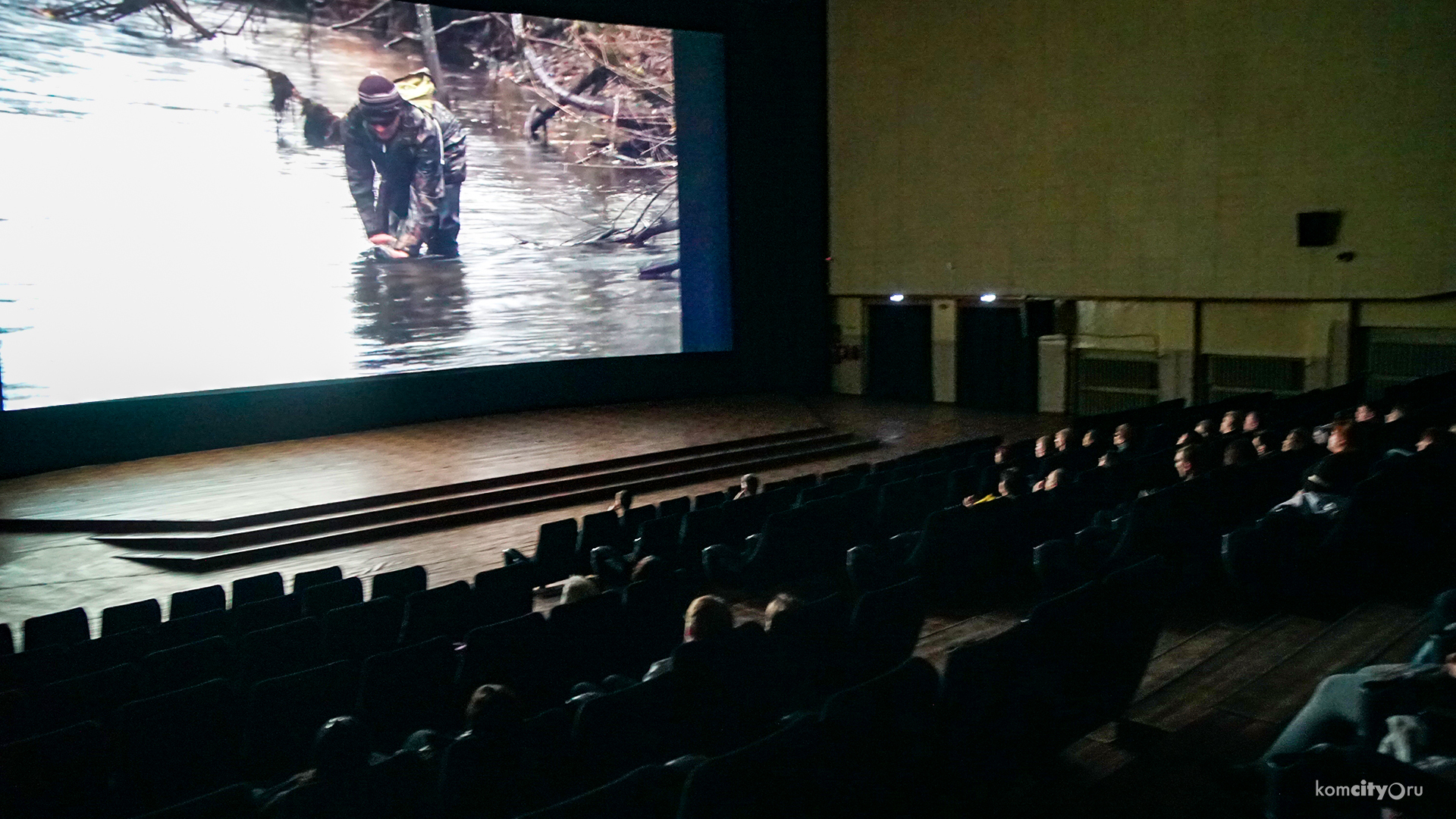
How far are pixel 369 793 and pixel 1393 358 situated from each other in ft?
41.0

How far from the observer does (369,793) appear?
264 cm

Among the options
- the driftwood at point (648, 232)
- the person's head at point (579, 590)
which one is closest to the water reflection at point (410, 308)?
the driftwood at point (648, 232)

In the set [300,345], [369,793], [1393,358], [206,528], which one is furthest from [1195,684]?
[300,345]

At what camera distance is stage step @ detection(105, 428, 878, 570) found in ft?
28.3

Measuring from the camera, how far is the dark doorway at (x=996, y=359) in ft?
50.4

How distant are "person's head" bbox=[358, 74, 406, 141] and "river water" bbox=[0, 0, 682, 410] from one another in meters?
0.16

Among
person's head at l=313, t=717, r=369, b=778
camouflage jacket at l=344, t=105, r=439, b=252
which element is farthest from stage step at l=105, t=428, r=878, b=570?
person's head at l=313, t=717, r=369, b=778

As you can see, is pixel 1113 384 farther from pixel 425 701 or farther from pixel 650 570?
pixel 425 701

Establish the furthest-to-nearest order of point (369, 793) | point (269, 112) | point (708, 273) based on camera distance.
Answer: point (708, 273)
point (269, 112)
point (369, 793)

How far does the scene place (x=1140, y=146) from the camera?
13367 mm

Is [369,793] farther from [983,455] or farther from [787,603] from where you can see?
[983,455]

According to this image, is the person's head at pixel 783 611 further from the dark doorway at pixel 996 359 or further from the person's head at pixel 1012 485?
the dark doorway at pixel 996 359

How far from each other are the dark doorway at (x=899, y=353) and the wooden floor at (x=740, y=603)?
62 centimetres

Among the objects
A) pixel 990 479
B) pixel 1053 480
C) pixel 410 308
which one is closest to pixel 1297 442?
pixel 1053 480
